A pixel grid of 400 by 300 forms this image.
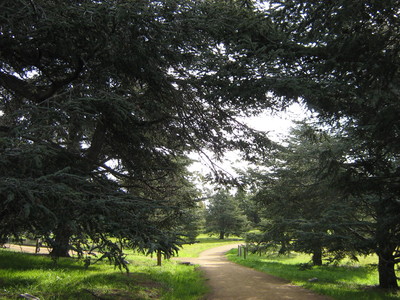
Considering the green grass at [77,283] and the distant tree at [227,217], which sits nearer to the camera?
the green grass at [77,283]

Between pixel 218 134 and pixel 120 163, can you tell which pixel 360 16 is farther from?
pixel 120 163

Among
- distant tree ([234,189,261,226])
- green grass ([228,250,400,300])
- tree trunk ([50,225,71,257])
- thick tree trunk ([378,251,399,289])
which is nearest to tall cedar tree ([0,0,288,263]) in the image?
tree trunk ([50,225,71,257])

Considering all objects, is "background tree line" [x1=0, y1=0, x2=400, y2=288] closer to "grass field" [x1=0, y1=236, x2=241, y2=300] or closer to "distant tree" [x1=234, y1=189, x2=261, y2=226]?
"grass field" [x1=0, y1=236, x2=241, y2=300]

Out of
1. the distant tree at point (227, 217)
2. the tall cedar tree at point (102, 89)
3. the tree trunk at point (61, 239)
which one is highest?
the tall cedar tree at point (102, 89)

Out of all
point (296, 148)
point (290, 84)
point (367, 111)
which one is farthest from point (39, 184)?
point (296, 148)

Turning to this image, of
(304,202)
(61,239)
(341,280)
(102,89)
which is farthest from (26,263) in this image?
(341,280)

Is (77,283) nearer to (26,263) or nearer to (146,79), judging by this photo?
(26,263)

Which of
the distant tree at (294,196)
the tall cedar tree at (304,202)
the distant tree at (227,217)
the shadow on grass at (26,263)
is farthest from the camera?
the distant tree at (227,217)

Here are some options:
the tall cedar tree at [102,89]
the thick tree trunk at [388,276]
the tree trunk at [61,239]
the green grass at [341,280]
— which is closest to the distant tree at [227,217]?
the green grass at [341,280]

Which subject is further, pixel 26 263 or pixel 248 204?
pixel 248 204

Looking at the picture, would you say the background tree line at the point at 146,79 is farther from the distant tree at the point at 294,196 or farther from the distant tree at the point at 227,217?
the distant tree at the point at 227,217

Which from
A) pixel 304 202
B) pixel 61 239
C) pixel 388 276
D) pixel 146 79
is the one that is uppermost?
pixel 146 79

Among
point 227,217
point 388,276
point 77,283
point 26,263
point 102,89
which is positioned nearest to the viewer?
point 102,89

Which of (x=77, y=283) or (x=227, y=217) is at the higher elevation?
(x=77, y=283)
